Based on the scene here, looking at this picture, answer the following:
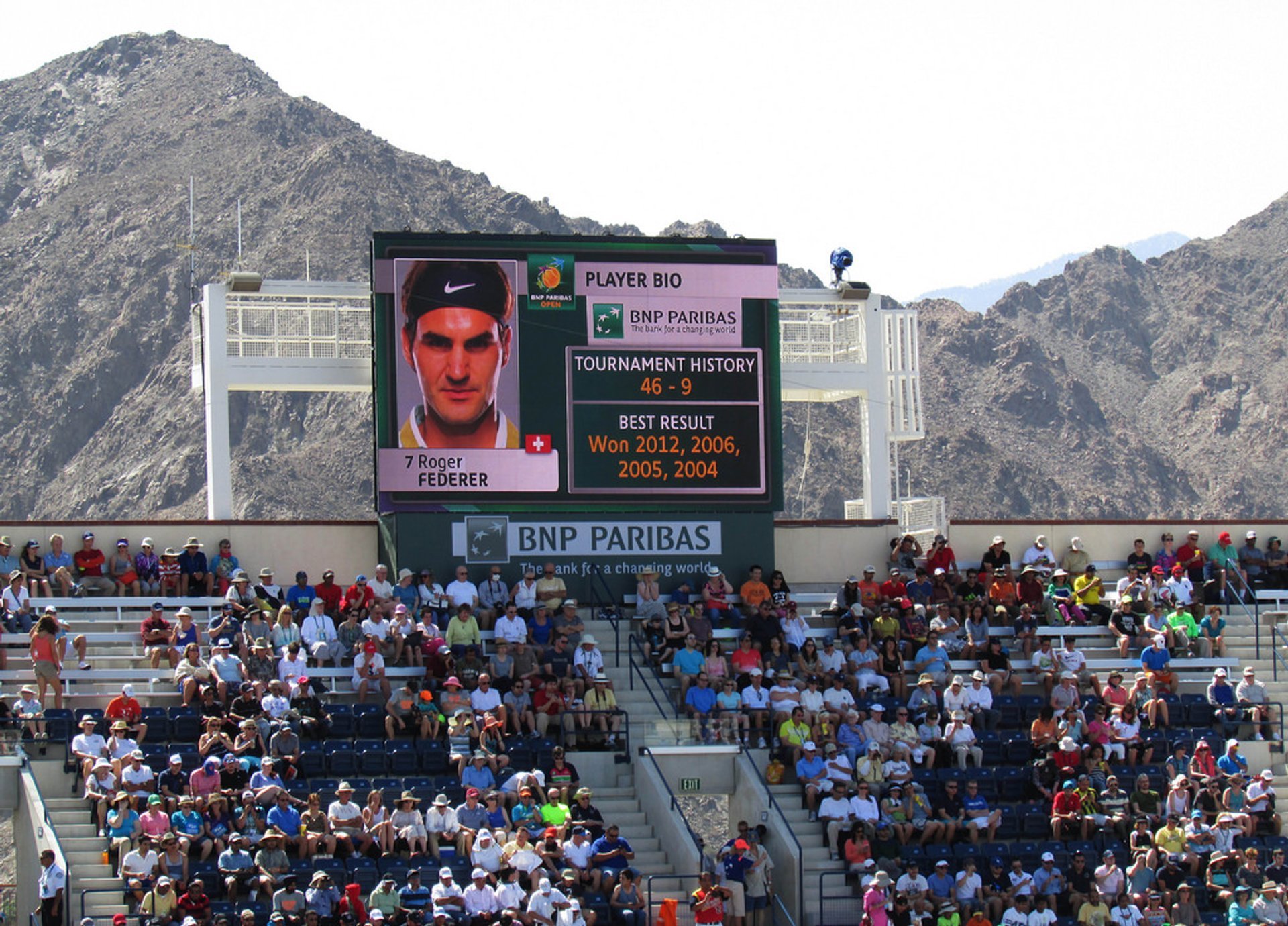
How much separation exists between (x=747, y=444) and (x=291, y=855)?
854 centimetres

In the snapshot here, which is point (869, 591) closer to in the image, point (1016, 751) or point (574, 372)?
point (1016, 751)

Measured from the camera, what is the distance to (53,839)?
1828cm

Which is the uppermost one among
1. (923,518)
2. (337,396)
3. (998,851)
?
(337,396)

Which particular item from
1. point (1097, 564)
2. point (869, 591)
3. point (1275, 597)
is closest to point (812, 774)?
point (869, 591)

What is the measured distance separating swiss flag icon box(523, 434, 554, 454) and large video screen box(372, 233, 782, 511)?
18 mm

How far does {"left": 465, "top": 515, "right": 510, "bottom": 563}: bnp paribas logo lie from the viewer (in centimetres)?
2386

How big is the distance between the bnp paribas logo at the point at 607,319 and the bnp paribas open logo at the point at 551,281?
29 cm

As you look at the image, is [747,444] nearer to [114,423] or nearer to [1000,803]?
[1000,803]

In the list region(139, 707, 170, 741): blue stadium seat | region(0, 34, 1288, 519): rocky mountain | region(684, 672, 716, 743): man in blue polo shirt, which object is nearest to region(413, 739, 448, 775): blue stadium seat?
region(139, 707, 170, 741): blue stadium seat

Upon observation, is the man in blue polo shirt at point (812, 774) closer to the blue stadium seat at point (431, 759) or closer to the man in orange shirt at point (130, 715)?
the blue stadium seat at point (431, 759)

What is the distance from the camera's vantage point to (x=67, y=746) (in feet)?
65.3

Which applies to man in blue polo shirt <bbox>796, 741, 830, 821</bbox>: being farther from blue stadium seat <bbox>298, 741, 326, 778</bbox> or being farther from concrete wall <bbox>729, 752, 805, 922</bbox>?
A: blue stadium seat <bbox>298, 741, 326, 778</bbox>

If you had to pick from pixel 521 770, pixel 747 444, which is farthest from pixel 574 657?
pixel 747 444

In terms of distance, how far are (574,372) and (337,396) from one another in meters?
70.1
